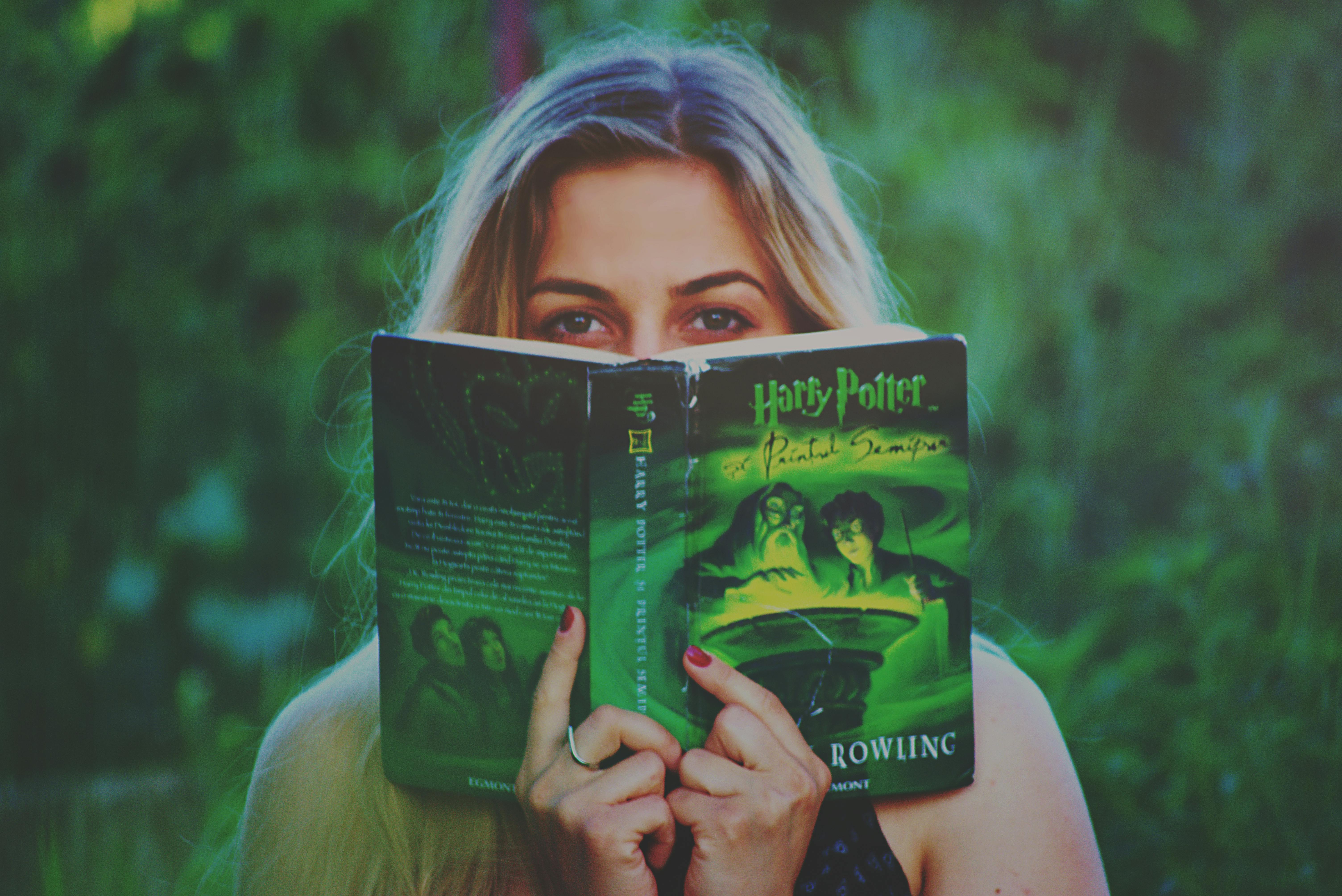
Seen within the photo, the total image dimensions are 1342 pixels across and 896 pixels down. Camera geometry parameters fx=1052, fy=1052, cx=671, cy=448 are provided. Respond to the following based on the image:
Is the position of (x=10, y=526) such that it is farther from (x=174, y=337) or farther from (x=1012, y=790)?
(x=1012, y=790)

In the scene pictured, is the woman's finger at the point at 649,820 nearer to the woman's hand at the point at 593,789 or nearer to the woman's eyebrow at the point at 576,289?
the woman's hand at the point at 593,789

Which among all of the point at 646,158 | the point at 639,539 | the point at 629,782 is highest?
the point at 646,158

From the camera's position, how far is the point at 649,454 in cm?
92

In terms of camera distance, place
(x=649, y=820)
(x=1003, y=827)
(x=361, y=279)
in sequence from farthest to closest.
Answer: (x=361, y=279), (x=1003, y=827), (x=649, y=820)

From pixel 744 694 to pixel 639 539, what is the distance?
0.17 m

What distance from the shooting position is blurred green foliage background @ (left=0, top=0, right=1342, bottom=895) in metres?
2.13

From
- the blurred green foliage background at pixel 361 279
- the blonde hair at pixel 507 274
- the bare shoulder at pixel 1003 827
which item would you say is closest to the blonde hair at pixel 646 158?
the blonde hair at pixel 507 274

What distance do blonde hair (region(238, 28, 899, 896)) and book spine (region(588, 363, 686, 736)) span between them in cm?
29

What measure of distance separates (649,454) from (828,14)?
5.38 ft

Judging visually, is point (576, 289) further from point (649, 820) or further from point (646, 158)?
point (649, 820)

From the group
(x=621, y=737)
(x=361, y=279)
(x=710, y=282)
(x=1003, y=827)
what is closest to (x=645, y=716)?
(x=621, y=737)

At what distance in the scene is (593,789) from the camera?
911 mm

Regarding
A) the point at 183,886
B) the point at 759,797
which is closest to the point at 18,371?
the point at 183,886

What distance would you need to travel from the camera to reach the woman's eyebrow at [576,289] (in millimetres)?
1166
